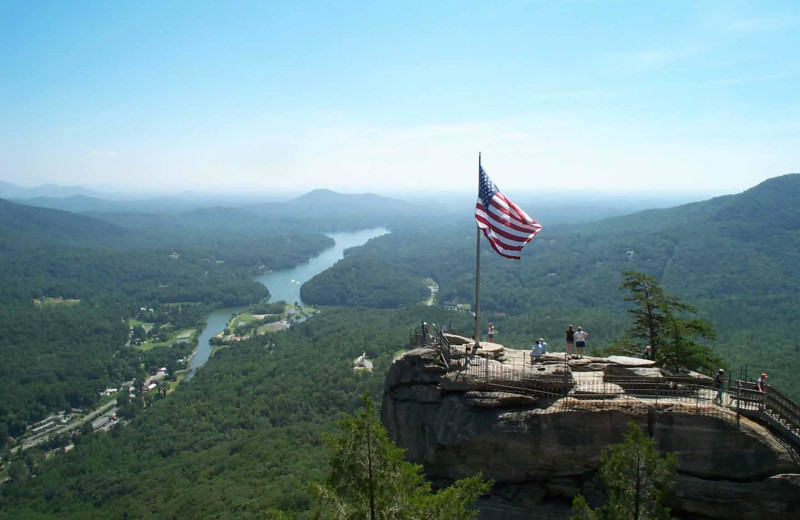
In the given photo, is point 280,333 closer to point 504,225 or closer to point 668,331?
point 668,331

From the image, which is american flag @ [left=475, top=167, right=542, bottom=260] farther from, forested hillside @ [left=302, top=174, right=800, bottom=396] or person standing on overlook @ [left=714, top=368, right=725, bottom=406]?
forested hillside @ [left=302, top=174, right=800, bottom=396]

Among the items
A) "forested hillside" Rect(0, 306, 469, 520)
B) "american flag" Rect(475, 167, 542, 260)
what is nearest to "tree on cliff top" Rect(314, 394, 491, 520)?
"american flag" Rect(475, 167, 542, 260)

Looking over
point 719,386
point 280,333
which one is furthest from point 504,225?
point 280,333

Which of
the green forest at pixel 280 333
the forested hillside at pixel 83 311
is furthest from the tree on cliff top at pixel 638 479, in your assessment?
the forested hillside at pixel 83 311

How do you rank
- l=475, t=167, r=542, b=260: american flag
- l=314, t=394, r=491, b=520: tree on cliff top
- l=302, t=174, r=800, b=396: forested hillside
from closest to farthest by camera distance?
1. l=314, t=394, r=491, b=520: tree on cliff top
2. l=475, t=167, r=542, b=260: american flag
3. l=302, t=174, r=800, b=396: forested hillside

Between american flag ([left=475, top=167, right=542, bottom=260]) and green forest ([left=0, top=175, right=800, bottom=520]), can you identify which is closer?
american flag ([left=475, top=167, right=542, bottom=260])

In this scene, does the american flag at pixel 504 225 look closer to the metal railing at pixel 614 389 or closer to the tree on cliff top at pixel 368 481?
the metal railing at pixel 614 389
